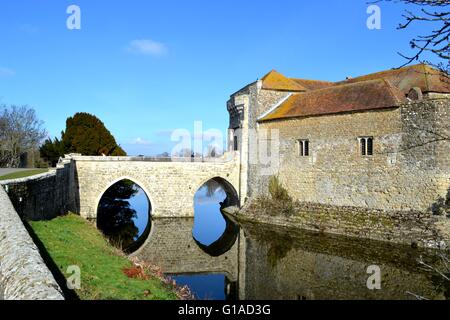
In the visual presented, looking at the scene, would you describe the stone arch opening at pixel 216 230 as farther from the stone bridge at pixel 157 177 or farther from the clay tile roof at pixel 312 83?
the clay tile roof at pixel 312 83

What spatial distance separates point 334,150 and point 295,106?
419cm

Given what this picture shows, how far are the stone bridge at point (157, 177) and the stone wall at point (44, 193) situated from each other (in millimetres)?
1602

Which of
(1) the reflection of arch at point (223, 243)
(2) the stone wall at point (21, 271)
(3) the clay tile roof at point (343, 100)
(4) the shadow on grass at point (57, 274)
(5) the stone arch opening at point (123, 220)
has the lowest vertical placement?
(1) the reflection of arch at point (223, 243)

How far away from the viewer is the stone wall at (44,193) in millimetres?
12523

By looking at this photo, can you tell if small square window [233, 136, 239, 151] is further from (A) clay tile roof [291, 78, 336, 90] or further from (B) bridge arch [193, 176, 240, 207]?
(A) clay tile roof [291, 78, 336, 90]

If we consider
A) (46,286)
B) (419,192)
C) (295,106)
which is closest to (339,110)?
(295,106)

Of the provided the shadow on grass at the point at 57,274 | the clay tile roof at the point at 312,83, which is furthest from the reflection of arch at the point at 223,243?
the clay tile roof at the point at 312,83

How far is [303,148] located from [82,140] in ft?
63.2

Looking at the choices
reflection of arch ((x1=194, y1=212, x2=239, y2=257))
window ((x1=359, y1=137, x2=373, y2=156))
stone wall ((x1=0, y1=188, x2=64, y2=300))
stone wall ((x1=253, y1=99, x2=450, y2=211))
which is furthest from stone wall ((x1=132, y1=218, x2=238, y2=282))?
stone wall ((x1=0, y1=188, x2=64, y2=300))

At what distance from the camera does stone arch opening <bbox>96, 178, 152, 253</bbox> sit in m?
19.5

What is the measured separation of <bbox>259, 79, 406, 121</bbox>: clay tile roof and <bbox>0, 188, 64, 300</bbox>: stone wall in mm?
16081

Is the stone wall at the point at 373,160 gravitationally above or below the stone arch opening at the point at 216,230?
above

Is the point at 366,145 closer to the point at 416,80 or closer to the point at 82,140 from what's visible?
the point at 416,80

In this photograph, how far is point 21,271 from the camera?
500cm
